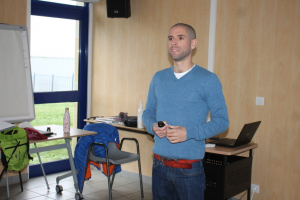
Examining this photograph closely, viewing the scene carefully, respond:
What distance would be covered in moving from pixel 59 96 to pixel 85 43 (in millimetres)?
899

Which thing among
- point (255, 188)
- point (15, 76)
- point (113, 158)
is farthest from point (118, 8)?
point (255, 188)

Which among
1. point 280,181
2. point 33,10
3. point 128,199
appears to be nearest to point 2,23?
point 33,10

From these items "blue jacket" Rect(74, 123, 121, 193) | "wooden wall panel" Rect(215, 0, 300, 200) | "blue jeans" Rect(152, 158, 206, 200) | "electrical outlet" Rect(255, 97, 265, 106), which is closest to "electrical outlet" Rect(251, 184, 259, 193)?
"wooden wall panel" Rect(215, 0, 300, 200)

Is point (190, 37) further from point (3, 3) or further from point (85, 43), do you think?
point (85, 43)

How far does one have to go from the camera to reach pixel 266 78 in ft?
11.2

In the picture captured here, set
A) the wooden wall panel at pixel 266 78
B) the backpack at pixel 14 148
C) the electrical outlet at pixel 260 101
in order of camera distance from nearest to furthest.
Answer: the backpack at pixel 14 148 < the wooden wall panel at pixel 266 78 < the electrical outlet at pixel 260 101

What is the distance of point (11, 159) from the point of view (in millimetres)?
3029

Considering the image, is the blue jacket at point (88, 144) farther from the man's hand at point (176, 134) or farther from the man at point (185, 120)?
the man's hand at point (176, 134)

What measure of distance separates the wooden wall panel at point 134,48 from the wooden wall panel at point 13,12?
1.12 m

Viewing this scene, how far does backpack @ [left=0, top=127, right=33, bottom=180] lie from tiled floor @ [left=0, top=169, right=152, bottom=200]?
80 cm

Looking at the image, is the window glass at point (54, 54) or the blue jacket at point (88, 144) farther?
the window glass at point (54, 54)

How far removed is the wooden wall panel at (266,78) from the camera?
3.26m

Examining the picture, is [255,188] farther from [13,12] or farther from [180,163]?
[13,12]

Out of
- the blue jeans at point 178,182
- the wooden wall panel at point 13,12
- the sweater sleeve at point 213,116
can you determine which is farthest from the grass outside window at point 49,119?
the sweater sleeve at point 213,116
